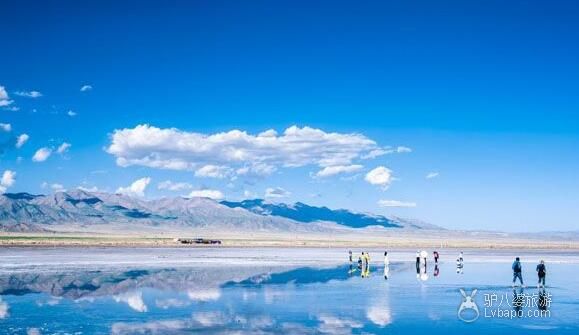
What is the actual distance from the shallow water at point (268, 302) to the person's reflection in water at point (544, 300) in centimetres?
10

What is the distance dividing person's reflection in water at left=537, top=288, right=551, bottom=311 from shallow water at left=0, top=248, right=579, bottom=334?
10cm

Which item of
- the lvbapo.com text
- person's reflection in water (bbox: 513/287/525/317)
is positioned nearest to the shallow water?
the lvbapo.com text

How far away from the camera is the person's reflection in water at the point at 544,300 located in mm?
25938

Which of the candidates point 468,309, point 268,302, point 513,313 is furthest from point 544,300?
point 268,302

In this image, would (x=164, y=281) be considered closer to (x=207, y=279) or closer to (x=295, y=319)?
(x=207, y=279)

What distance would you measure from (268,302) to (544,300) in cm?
1264

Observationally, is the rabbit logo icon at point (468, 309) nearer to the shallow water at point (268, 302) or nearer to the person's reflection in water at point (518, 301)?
the shallow water at point (268, 302)

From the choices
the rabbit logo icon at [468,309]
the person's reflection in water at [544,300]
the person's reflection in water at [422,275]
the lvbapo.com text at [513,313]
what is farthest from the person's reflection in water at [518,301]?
the person's reflection in water at [422,275]

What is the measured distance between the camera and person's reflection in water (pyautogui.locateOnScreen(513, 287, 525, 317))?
81.0 feet

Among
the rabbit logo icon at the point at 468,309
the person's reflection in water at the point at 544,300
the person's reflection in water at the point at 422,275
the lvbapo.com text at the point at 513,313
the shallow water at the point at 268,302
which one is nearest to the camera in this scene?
the shallow water at the point at 268,302

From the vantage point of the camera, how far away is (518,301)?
27578mm

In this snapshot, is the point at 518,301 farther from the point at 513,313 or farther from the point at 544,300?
the point at 513,313

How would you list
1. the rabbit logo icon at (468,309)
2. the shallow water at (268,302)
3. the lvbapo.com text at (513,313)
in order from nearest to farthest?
the shallow water at (268,302) → the rabbit logo icon at (468,309) → the lvbapo.com text at (513,313)

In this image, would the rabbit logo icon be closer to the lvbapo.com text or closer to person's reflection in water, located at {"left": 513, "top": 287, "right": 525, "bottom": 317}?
the lvbapo.com text
